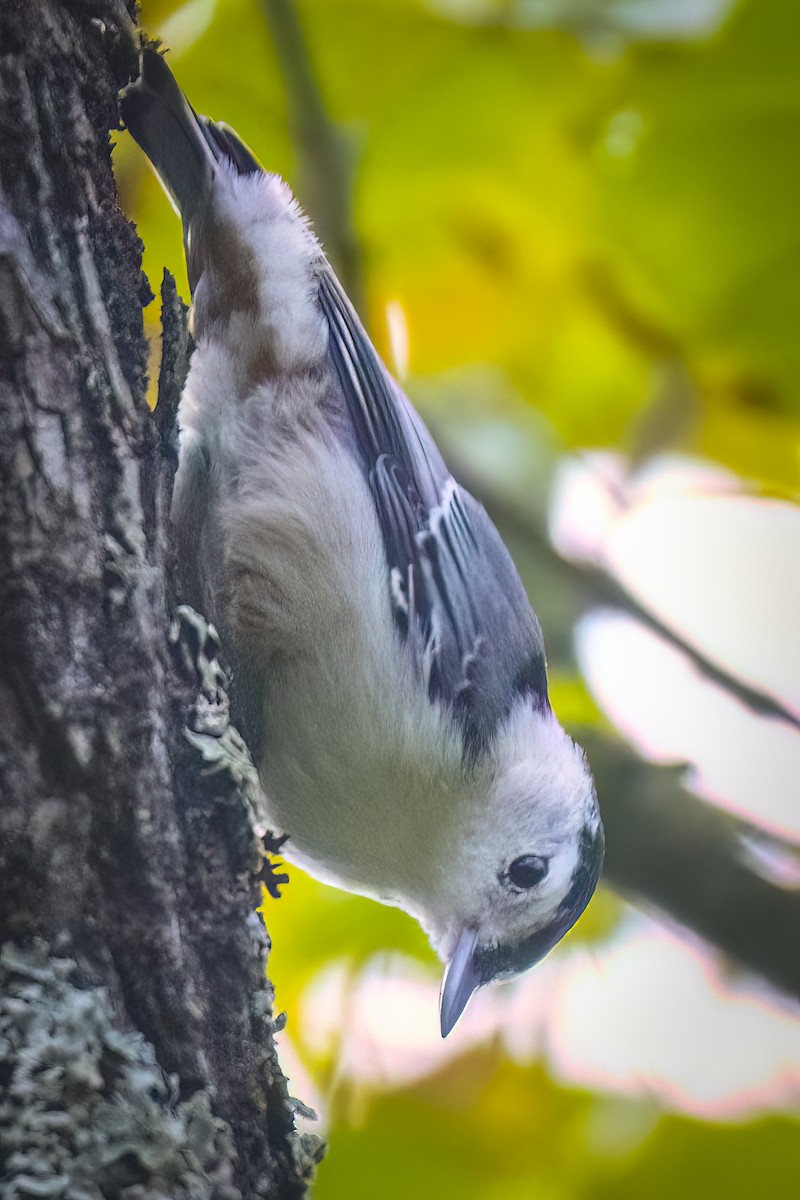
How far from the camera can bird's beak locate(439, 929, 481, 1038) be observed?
87cm

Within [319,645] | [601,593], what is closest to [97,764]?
[319,645]

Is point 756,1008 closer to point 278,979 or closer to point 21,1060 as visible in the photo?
point 278,979

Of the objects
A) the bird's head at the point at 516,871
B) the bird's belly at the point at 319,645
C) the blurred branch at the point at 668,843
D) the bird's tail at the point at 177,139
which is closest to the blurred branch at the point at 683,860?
the blurred branch at the point at 668,843

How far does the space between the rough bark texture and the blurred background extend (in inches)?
4.6

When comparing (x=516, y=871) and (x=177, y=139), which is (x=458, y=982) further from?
(x=177, y=139)

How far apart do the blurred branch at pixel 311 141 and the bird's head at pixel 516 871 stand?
1.54ft

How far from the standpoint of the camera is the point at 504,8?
34.2 inches

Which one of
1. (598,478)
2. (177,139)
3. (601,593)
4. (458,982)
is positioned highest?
(177,139)

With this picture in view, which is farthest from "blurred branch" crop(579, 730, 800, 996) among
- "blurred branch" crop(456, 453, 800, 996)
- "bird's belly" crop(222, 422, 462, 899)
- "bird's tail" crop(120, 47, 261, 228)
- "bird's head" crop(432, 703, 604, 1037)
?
"bird's tail" crop(120, 47, 261, 228)

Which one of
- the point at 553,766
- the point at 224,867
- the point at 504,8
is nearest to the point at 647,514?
the point at 553,766

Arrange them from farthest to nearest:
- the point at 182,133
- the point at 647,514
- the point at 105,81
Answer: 1. the point at 647,514
2. the point at 182,133
3. the point at 105,81

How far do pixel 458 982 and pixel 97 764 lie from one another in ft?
1.48

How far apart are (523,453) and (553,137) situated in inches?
11.7

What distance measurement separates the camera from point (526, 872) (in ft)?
3.04
